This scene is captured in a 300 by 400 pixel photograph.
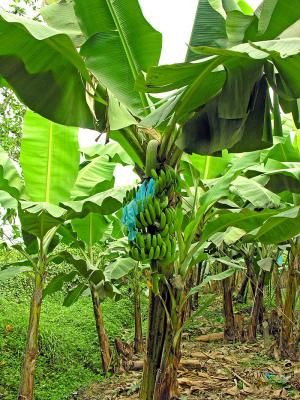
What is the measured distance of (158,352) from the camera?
2.13 m

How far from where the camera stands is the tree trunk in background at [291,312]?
11.8ft

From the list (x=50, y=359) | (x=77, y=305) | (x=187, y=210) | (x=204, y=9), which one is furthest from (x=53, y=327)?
(x=204, y=9)

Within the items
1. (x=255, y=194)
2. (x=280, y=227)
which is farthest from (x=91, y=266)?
(x=280, y=227)

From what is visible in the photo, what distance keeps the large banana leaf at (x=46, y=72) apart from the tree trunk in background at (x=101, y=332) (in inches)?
83.9

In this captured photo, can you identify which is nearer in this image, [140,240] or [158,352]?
[140,240]

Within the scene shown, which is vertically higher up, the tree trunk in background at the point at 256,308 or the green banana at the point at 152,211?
the green banana at the point at 152,211

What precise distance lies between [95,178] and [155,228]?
157 centimetres

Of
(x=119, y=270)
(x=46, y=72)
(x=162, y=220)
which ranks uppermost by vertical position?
(x=46, y=72)

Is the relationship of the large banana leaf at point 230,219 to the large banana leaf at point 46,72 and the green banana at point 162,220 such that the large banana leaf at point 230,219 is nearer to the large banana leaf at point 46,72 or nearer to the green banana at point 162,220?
the green banana at point 162,220

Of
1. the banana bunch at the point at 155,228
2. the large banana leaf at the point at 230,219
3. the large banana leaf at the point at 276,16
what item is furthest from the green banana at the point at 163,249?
the large banana leaf at the point at 276,16

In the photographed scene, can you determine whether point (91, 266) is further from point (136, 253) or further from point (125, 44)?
point (125, 44)

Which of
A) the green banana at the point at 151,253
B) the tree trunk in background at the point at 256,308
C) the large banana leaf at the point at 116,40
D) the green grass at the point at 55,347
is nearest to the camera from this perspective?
the green banana at the point at 151,253

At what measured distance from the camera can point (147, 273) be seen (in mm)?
2170

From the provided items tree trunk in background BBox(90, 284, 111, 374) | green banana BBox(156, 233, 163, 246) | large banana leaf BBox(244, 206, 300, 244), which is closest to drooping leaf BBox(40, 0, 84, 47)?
green banana BBox(156, 233, 163, 246)
